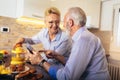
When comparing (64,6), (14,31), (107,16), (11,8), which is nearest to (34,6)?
(11,8)

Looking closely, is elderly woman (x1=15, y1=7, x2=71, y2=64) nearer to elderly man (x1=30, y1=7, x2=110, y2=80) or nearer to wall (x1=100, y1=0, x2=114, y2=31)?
elderly man (x1=30, y1=7, x2=110, y2=80)

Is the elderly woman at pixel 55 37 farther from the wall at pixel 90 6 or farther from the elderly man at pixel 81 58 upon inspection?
the wall at pixel 90 6

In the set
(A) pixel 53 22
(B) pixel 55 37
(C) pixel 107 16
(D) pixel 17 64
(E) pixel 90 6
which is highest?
(E) pixel 90 6

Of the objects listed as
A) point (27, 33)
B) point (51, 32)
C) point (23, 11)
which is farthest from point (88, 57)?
point (27, 33)

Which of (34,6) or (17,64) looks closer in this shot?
(17,64)

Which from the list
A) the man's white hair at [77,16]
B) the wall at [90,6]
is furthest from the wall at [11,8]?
the man's white hair at [77,16]

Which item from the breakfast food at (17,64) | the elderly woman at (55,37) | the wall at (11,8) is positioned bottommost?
the breakfast food at (17,64)

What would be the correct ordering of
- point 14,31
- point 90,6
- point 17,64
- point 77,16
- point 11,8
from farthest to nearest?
point 90,6, point 14,31, point 11,8, point 77,16, point 17,64

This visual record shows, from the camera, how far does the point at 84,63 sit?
945mm

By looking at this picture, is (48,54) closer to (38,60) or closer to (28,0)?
(38,60)

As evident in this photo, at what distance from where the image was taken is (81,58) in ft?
3.04

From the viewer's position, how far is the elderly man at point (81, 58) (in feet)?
3.04

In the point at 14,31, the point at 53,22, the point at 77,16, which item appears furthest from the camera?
the point at 14,31

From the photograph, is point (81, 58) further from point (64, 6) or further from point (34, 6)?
point (64, 6)
